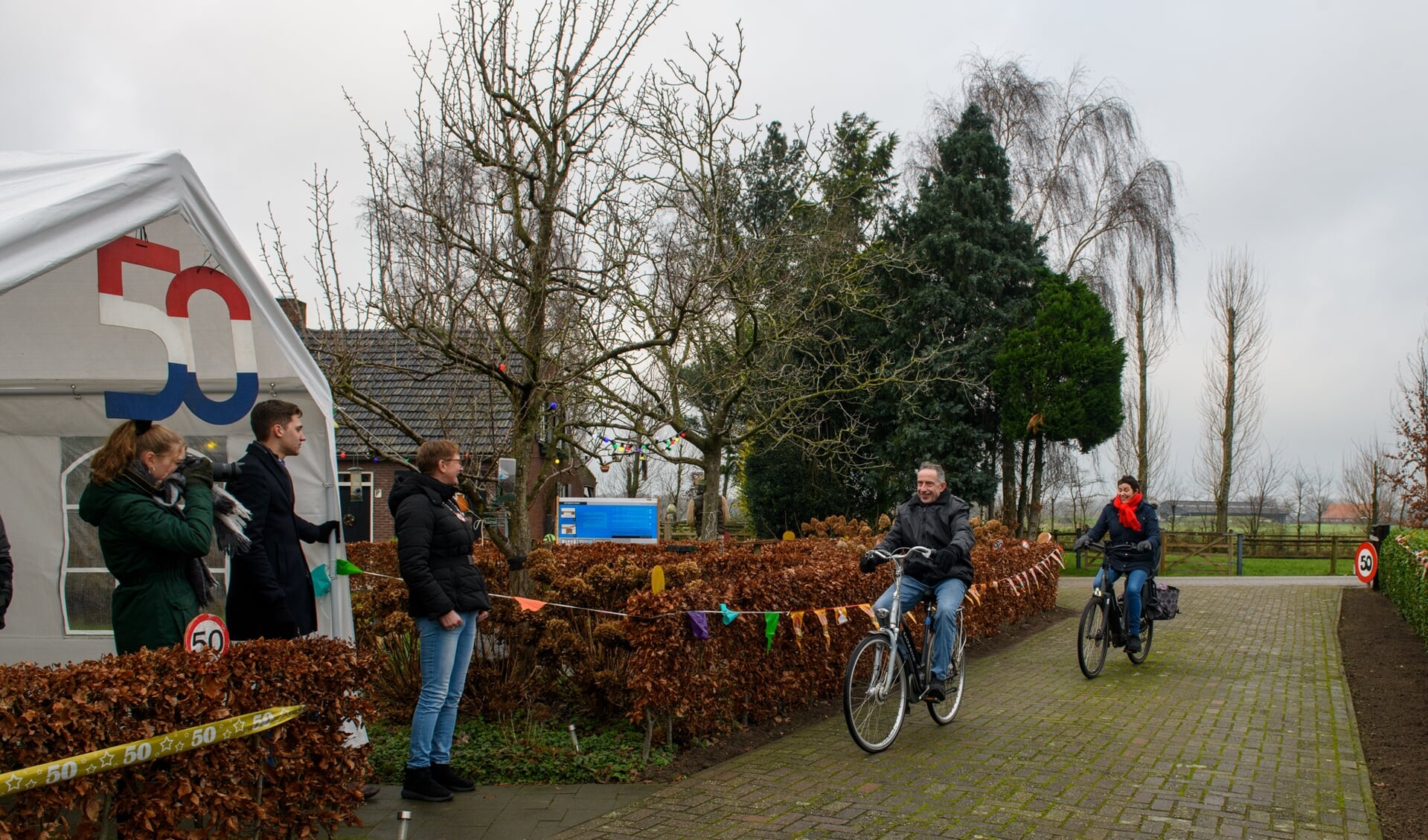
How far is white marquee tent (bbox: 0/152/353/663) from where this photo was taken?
13.7ft

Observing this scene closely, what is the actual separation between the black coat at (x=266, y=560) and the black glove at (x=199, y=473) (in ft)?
1.13

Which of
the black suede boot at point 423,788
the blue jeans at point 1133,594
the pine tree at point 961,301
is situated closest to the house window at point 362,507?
the pine tree at point 961,301

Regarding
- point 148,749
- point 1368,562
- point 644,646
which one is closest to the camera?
point 148,749

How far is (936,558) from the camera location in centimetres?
714

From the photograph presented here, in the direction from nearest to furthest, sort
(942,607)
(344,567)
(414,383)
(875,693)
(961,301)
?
(344,567)
(875,693)
(942,607)
(414,383)
(961,301)

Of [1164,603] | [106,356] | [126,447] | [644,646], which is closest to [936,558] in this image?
[644,646]

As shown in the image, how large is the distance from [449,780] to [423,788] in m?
0.19

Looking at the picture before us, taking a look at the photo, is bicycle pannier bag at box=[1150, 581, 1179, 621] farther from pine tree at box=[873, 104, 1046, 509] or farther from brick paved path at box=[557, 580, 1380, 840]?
pine tree at box=[873, 104, 1046, 509]

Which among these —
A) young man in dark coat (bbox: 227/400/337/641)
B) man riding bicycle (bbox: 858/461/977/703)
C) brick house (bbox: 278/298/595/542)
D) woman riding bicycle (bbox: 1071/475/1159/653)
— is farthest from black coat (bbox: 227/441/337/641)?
woman riding bicycle (bbox: 1071/475/1159/653)

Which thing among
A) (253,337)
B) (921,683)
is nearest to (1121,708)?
(921,683)

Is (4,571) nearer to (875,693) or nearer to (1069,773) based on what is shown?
(875,693)

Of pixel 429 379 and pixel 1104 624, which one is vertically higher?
pixel 429 379

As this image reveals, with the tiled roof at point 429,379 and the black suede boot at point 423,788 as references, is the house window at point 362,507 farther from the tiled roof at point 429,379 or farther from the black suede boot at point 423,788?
the black suede boot at point 423,788

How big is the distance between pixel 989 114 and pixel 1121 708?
30.0 metres
